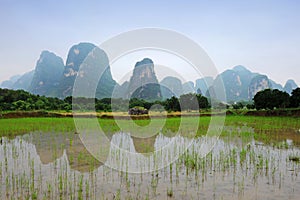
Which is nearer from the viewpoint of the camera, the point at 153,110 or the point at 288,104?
the point at 288,104

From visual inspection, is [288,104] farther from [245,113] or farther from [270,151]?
[270,151]

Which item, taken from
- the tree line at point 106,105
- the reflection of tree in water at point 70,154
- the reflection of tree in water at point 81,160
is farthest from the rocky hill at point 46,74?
the reflection of tree in water at point 81,160

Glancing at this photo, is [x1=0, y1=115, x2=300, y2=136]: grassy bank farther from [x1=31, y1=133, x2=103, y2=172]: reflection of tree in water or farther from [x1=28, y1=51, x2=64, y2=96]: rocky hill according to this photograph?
[x1=28, y1=51, x2=64, y2=96]: rocky hill

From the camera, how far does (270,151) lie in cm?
594

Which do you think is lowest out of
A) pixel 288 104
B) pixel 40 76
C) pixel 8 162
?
pixel 8 162

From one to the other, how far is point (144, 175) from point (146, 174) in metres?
0.06

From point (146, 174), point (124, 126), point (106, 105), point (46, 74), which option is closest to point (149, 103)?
point (106, 105)

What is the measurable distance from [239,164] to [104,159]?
250 cm

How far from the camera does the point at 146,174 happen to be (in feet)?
13.8

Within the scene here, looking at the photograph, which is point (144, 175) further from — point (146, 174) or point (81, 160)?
point (81, 160)

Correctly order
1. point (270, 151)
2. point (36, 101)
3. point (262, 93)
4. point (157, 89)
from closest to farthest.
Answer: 1. point (270, 151)
2. point (262, 93)
3. point (36, 101)
4. point (157, 89)

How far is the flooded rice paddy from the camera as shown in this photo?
331cm

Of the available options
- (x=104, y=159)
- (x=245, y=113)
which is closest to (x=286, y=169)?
(x=104, y=159)

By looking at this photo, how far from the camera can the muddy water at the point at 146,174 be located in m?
3.32
